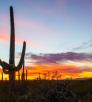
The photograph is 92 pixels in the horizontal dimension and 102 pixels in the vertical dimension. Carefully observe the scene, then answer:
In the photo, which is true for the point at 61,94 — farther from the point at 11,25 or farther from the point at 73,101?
the point at 11,25

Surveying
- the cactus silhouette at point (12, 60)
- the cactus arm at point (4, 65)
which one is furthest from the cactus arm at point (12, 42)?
the cactus arm at point (4, 65)

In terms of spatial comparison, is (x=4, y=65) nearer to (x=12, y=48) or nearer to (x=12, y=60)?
(x=12, y=60)

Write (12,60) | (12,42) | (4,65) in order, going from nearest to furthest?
(4,65) → (12,60) → (12,42)

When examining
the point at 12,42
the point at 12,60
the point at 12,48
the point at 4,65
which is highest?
the point at 12,42

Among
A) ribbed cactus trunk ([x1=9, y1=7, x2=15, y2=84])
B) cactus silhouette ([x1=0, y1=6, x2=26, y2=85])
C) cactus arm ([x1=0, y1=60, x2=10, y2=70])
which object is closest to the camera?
cactus arm ([x1=0, y1=60, x2=10, y2=70])

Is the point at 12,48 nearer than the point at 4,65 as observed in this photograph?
No

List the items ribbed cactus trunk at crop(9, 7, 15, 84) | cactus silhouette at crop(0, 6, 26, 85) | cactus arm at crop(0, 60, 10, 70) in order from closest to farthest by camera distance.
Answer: cactus arm at crop(0, 60, 10, 70) → cactus silhouette at crop(0, 6, 26, 85) → ribbed cactus trunk at crop(9, 7, 15, 84)

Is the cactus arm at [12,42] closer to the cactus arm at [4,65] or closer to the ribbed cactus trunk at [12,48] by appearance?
the ribbed cactus trunk at [12,48]

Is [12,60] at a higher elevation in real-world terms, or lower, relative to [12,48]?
lower

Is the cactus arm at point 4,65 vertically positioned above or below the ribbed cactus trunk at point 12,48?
below

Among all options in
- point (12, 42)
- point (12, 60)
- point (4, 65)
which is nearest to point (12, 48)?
point (12, 42)

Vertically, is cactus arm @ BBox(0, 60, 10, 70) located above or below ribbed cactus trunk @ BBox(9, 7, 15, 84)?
below

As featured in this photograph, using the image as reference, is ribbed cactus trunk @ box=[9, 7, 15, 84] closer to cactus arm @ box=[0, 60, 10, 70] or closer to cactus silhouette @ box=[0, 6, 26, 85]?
cactus silhouette @ box=[0, 6, 26, 85]

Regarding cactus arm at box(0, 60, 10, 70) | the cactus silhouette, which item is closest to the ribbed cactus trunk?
the cactus silhouette
